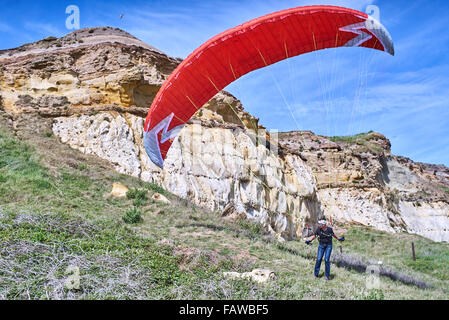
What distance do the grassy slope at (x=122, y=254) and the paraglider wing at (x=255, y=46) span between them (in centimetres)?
298

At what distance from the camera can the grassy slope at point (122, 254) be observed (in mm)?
5008

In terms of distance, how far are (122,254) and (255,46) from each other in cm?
612

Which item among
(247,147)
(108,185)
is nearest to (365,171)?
(247,147)

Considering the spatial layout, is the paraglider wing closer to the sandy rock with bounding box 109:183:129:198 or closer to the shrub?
the shrub

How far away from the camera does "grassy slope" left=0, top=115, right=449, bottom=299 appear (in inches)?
197

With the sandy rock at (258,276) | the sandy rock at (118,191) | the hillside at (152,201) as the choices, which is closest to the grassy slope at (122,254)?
the hillside at (152,201)

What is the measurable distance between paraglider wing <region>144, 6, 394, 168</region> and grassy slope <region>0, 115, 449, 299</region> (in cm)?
298

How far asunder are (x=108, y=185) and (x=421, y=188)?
39.1 meters

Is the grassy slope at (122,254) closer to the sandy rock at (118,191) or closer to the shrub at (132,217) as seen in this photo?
the shrub at (132,217)

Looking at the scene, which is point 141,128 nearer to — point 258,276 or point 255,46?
point 255,46

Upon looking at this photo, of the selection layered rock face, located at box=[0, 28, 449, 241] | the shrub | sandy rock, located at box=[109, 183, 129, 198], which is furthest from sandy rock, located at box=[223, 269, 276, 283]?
layered rock face, located at box=[0, 28, 449, 241]

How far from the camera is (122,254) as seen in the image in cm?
620
